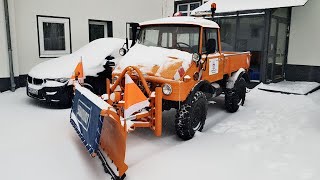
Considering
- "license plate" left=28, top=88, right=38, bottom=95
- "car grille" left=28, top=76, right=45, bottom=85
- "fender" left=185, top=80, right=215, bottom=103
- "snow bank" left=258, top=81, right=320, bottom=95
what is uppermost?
"fender" left=185, top=80, right=215, bottom=103

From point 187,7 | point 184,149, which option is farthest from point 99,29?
point 184,149

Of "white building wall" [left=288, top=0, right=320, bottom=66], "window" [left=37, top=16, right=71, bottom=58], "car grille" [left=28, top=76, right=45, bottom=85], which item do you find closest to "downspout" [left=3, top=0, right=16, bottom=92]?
"window" [left=37, top=16, right=71, bottom=58]

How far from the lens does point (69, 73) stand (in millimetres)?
6895

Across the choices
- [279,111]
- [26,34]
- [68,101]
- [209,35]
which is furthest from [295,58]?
[26,34]

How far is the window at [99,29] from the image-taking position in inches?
435

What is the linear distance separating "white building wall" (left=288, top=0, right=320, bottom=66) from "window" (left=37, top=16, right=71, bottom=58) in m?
8.54

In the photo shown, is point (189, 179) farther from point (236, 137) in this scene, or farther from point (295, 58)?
point (295, 58)

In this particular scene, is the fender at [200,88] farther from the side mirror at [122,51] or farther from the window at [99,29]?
the window at [99,29]

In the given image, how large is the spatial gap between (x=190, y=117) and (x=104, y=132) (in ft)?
4.98

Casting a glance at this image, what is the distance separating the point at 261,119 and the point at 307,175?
2.63m

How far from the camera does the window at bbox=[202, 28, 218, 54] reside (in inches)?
190

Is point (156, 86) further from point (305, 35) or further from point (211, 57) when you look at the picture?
point (305, 35)

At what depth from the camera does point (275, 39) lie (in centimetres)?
986

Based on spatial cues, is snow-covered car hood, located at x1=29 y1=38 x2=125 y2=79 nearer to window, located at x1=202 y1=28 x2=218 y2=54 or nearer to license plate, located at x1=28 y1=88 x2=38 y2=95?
license plate, located at x1=28 y1=88 x2=38 y2=95
